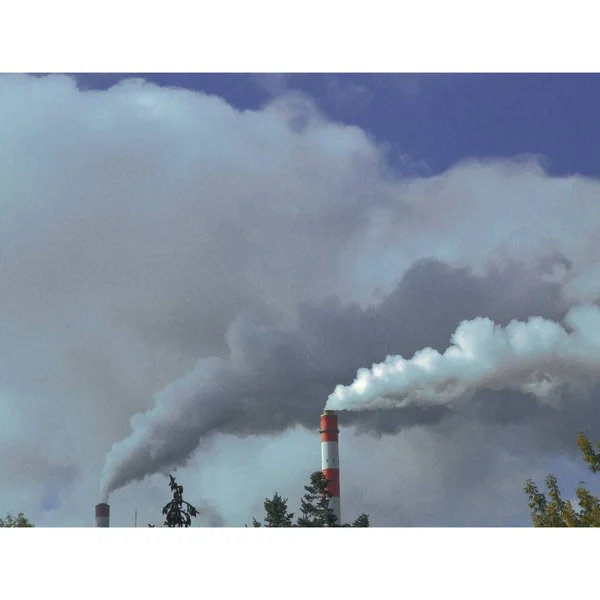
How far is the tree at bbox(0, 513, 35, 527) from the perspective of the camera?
3478 cm

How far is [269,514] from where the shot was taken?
27.7 m

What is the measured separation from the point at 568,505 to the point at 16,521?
2076 centimetres

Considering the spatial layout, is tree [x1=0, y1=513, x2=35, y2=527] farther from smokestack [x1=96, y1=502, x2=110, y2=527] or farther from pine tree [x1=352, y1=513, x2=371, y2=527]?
pine tree [x1=352, y1=513, x2=371, y2=527]

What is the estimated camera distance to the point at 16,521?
35.8 metres

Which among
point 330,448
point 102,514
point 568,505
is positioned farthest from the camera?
point 102,514

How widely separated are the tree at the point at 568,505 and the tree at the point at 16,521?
18.4 meters

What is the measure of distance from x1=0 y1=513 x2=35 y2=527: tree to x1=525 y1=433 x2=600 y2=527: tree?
725 inches

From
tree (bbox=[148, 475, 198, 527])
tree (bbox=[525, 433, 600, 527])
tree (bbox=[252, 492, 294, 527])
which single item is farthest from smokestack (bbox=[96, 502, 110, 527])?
tree (bbox=[525, 433, 600, 527])

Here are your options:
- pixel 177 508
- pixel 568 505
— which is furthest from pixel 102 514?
pixel 568 505

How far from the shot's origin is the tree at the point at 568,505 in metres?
24.8

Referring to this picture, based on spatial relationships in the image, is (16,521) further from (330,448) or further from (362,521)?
(362,521)

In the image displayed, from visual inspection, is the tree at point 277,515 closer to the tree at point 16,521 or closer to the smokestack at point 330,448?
the smokestack at point 330,448
